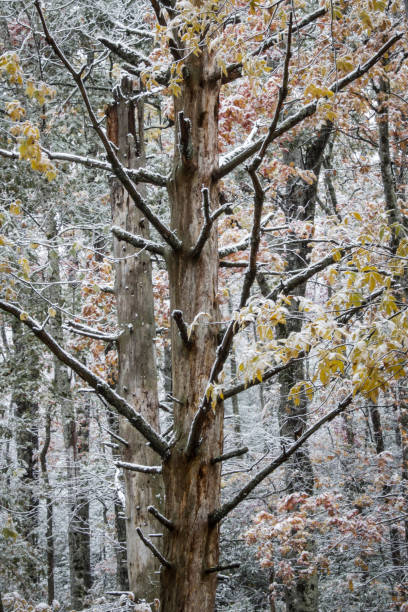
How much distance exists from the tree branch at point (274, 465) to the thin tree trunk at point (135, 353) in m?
2.09

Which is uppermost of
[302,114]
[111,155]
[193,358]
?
[302,114]

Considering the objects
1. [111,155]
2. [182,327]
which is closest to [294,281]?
[182,327]

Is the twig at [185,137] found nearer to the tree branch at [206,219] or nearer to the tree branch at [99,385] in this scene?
the tree branch at [206,219]

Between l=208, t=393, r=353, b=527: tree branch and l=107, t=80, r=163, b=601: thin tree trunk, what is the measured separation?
209 centimetres

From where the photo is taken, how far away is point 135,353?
16.0 feet

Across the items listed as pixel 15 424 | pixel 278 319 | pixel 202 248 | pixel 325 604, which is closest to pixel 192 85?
pixel 202 248

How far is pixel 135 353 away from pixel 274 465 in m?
2.63

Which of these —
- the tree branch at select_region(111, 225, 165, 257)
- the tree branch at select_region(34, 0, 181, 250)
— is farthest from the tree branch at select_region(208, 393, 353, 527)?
the tree branch at select_region(111, 225, 165, 257)

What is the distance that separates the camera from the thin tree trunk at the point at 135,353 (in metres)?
4.54

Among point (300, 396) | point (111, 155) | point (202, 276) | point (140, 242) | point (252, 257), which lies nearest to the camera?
point (252, 257)

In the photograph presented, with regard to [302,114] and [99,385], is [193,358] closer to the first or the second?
[99,385]

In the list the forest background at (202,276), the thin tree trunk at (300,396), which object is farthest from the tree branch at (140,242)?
the thin tree trunk at (300,396)

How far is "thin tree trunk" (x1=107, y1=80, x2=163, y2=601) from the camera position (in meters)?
4.54

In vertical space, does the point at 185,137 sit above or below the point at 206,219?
above
